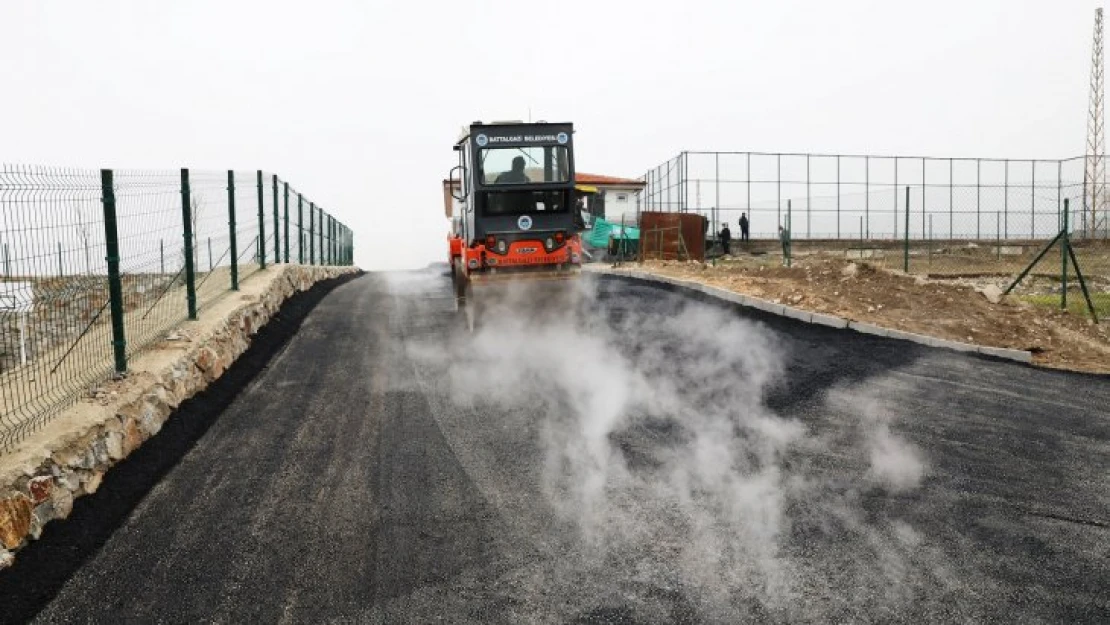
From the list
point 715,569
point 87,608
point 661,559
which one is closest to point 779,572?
point 715,569

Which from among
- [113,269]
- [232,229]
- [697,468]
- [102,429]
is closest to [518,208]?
[232,229]

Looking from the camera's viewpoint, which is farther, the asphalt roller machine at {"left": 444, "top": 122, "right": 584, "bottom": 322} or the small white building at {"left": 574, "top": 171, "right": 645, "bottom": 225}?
the small white building at {"left": 574, "top": 171, "right": 645, "bottom": 225}

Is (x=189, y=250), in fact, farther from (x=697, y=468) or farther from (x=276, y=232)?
(x=697, y=468)

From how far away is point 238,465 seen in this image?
6.90 m

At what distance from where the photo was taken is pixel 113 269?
7.74 meters

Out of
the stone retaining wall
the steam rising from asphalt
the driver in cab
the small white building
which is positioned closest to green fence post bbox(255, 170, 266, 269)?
the stone retaining wall

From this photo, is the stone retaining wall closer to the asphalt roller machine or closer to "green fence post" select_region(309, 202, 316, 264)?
the asphalt roller machine

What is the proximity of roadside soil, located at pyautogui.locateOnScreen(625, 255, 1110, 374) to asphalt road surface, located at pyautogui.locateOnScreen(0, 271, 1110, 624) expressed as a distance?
207 centimetres

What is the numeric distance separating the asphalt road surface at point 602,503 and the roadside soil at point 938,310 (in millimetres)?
2074

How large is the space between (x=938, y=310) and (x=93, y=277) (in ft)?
41.4

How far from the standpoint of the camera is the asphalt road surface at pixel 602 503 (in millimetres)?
4871

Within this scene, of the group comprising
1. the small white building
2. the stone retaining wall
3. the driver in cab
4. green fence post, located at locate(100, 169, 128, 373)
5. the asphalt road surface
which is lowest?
the asphalt road surface

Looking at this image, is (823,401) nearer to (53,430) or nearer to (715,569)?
(715,569)

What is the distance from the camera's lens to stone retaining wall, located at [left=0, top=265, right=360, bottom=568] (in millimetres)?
5375
